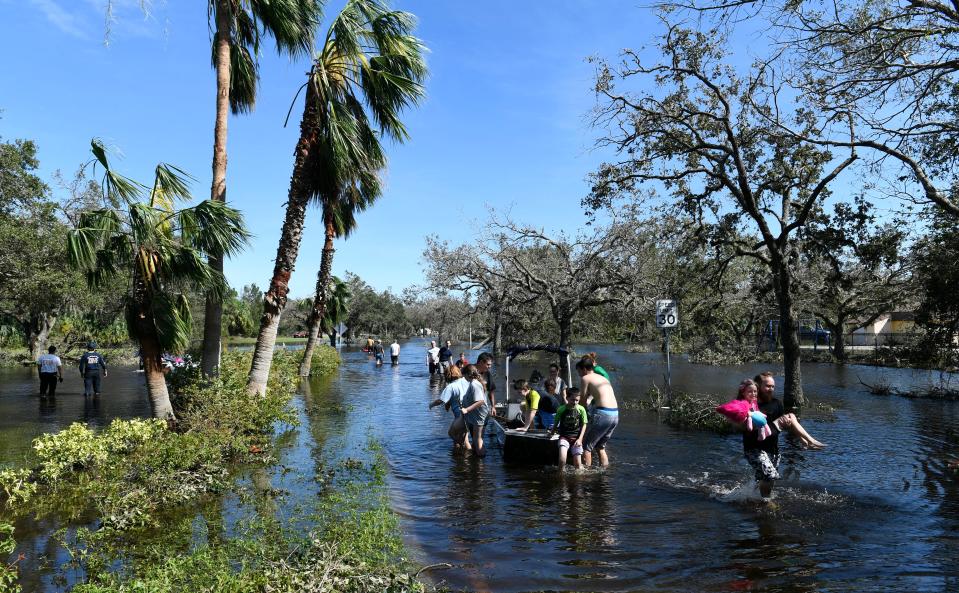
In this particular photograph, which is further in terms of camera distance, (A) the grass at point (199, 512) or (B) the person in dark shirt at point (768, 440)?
(B) the person in dark shirt at point (768, 440)

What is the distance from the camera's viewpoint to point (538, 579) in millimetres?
5273

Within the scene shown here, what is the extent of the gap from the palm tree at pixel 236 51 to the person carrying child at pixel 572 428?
5.76 m

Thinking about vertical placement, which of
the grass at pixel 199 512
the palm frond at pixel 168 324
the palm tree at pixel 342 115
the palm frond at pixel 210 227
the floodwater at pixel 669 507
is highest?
the palm tree at pixel 342 115

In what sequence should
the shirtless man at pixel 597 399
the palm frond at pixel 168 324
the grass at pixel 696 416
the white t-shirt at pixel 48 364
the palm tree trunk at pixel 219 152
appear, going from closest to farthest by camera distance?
the shirtless man at pixel 597 399
the palm frond at pixel 168 324
the palm tree trunk at pixel 219 152
the grass at pixel 696 416
the white t-shirt at pixel 48 364

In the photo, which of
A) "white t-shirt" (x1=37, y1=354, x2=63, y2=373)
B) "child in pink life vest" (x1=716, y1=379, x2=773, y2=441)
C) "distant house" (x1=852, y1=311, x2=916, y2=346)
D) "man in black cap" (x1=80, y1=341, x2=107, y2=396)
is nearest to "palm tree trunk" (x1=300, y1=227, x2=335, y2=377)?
"man in black cap" (x1=80, y1=341, x2=107, y2=396)

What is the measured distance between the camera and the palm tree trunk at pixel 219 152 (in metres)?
10.8

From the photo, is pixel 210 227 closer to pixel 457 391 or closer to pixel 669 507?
pixel 457 391

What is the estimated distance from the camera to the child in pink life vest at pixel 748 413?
7070 mm

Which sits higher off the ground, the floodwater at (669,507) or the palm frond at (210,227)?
the palm frond at (210,227)

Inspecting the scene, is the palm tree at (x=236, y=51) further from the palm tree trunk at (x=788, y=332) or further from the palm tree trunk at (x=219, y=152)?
the palm tree trunk at (x=788, y=332)

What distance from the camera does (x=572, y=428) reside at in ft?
29.7

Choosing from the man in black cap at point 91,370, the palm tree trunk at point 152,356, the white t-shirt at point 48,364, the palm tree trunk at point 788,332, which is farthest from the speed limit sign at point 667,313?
the white t-shirt at point 48,364

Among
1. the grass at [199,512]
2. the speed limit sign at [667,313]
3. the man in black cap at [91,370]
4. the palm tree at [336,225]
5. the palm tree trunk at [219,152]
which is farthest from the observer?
the palm tree at [336,225]

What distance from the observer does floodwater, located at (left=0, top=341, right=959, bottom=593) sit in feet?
17.6
